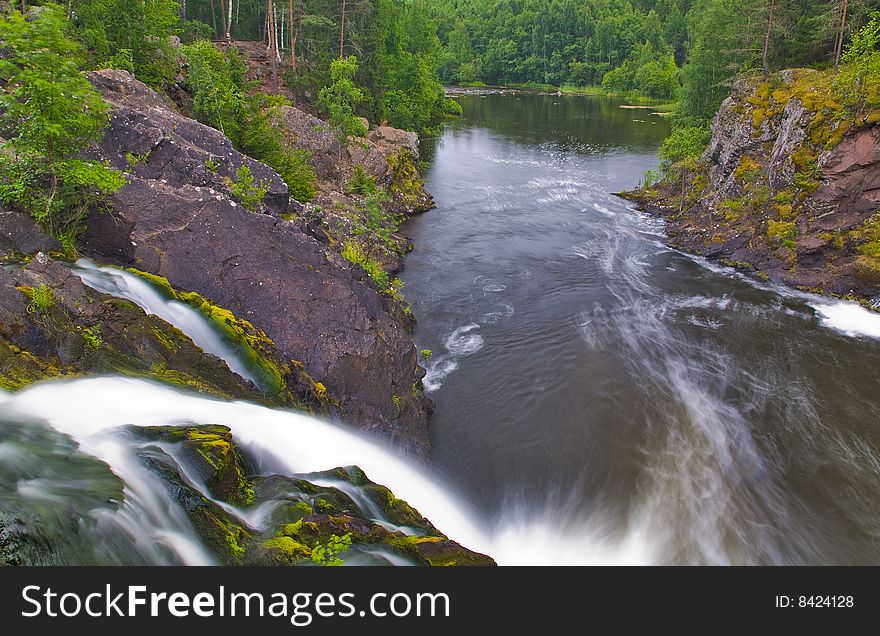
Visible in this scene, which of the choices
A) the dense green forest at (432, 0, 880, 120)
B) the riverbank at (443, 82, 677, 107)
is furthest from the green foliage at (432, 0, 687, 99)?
the riverbank at (443, 82, 677, 107)

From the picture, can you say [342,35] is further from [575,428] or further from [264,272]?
[575,428]

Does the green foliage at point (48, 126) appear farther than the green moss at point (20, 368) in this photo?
Yes

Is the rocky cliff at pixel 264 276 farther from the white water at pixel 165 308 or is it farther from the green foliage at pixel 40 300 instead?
the green foliage at pixel 40 300

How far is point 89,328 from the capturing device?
9547mm

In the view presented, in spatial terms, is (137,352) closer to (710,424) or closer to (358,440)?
(358,440)

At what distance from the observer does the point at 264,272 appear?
1388 cm

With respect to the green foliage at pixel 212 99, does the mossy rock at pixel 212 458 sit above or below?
below

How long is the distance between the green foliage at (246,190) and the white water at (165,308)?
453 centimetres

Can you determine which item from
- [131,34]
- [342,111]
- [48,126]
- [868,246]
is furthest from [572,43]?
[48,126]

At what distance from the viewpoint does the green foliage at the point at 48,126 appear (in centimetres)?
1030

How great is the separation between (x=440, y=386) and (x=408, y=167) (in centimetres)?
2288

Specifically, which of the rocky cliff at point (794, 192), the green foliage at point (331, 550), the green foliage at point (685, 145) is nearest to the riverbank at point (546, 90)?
the green foliage at point (685, 145)
